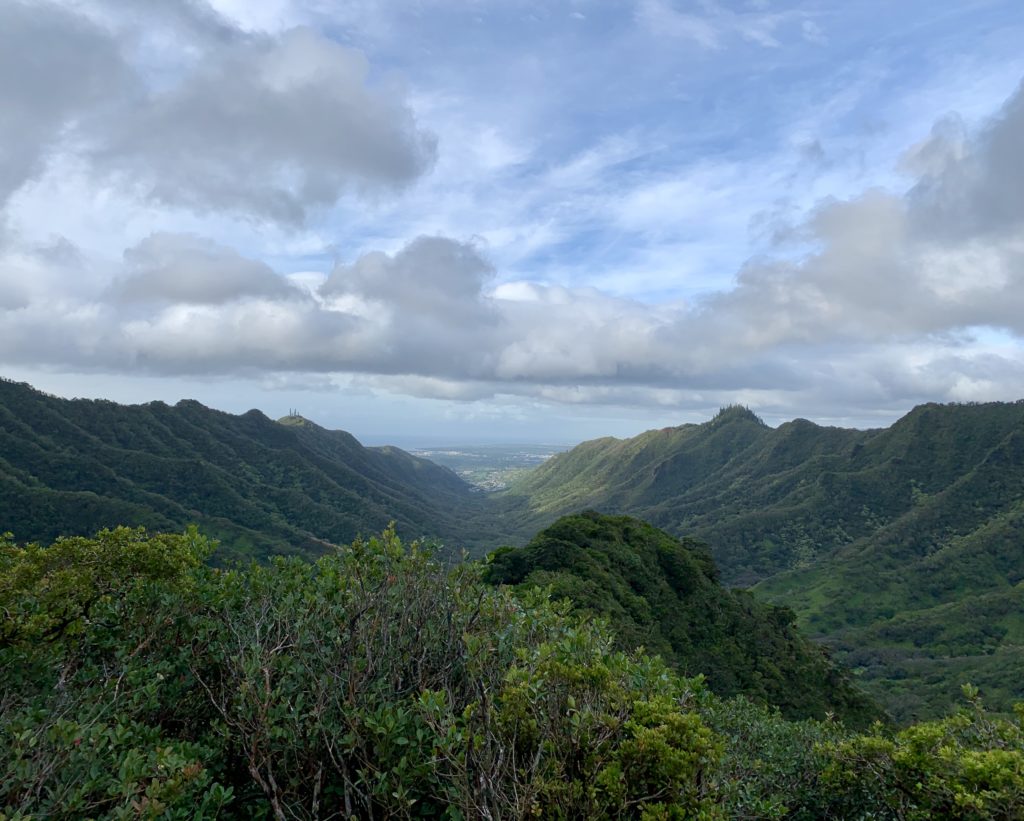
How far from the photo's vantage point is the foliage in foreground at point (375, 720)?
6.00 meters

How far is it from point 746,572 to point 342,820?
643ft

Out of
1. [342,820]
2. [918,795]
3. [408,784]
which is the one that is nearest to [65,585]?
[342,820]

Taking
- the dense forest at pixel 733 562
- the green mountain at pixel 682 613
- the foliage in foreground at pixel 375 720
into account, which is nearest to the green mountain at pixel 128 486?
the dense forest at pixel 733 562

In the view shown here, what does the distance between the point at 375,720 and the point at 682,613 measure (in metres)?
46.6

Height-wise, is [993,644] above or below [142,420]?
below

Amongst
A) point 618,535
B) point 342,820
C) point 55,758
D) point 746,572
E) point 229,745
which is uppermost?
point 55,758

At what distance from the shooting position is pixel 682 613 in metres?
48.4

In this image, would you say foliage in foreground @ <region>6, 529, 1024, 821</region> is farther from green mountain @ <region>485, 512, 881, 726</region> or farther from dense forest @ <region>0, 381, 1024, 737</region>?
green mountain @ <region>485, 512, 881, 726</region>

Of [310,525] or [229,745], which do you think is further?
[310,525]

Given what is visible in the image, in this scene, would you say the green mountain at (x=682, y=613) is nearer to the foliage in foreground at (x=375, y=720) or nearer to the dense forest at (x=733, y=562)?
the dense forest at (x=733, y=562)

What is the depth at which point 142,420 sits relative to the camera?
190m

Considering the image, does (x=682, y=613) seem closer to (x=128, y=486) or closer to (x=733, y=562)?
(x=128, y=486)

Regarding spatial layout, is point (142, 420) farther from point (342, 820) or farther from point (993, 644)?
point (993, 644)

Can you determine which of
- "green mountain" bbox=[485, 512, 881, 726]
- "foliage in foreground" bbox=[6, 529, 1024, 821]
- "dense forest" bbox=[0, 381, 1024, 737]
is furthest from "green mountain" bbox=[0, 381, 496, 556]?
"foliage in foreground" bbox=[6, 529, 1024, 821]
